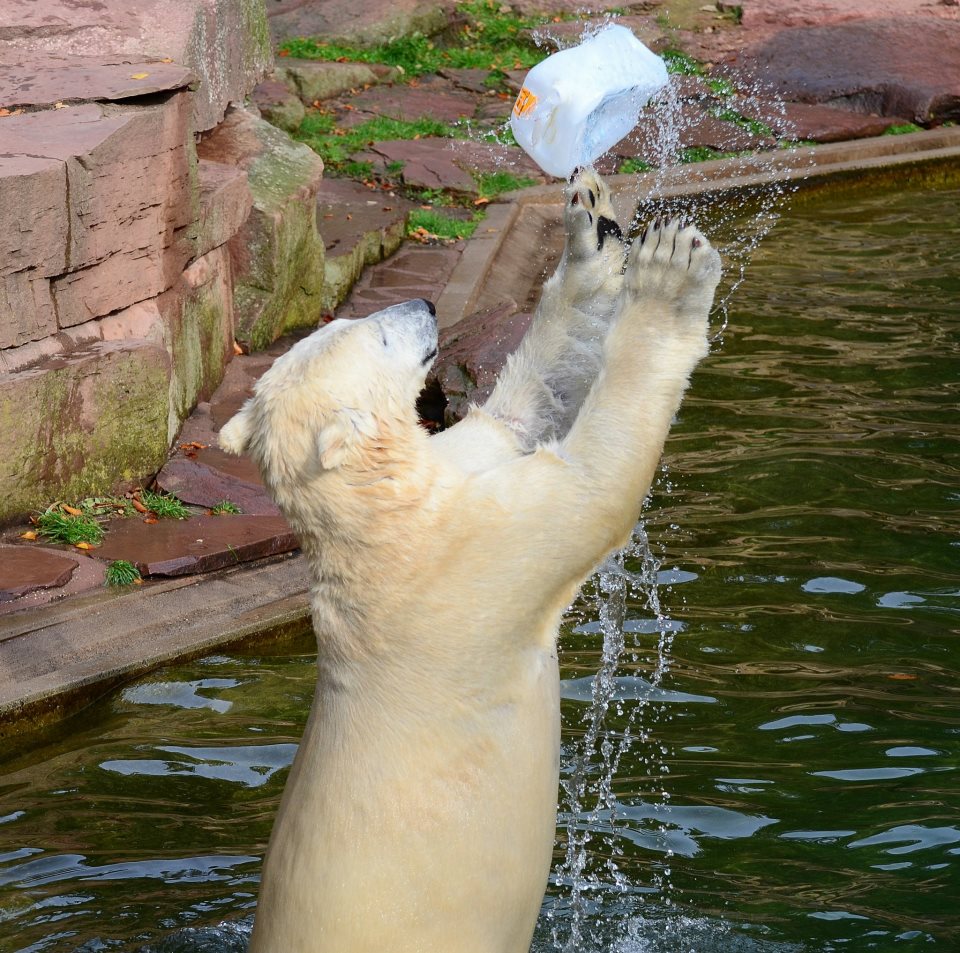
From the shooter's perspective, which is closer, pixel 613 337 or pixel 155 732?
pixel 613 337

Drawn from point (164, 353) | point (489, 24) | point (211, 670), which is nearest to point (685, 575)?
point (211, 670)

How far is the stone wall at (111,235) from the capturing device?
5.80m

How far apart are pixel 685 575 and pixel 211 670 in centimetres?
188

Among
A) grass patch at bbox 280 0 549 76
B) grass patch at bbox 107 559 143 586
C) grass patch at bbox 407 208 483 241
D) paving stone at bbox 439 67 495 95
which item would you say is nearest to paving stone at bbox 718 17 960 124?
grass patch at bbox 280 0 549 76

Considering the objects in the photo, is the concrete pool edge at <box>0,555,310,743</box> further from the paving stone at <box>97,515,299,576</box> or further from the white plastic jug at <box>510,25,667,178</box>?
the white plastic jug at <box>510,25,667,178</box>

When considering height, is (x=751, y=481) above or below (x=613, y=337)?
below

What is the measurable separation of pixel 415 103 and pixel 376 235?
4.19 meters

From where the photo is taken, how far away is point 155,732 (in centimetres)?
480

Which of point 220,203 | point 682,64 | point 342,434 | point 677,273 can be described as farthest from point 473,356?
point 682,64

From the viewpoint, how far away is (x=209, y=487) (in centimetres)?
638

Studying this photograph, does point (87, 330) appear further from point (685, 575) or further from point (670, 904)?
point (670, 904)

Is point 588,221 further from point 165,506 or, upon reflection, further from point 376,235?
point 376,235

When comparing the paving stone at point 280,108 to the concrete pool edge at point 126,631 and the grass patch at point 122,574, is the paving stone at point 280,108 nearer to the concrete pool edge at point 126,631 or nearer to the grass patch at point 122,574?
the concrete pool edge at point 126,631

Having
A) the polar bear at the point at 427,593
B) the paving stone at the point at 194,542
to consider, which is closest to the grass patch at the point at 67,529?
the paving stone at the point at 194,542
